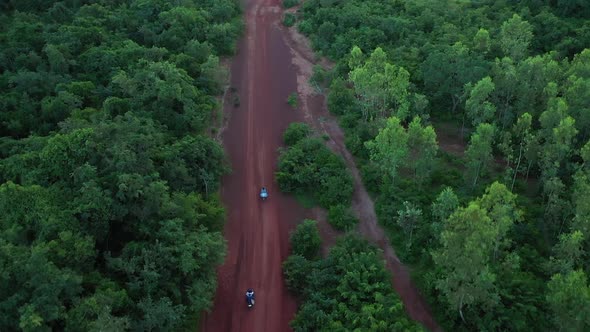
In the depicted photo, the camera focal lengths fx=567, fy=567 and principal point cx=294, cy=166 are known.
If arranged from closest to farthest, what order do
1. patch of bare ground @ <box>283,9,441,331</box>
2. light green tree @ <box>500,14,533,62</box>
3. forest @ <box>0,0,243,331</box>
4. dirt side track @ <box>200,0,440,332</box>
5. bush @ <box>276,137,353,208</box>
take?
forest @ <box>0,0,243,331</box>
dirt side track @ <box>200,0,440,332</box>
patch of bare ground @ <box>283,9,441,331</box>
bush @ <box>276,137,353,208</box>
light green tree @ <box>500,14,533,62</box>

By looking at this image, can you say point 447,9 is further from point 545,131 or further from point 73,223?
point 73,223

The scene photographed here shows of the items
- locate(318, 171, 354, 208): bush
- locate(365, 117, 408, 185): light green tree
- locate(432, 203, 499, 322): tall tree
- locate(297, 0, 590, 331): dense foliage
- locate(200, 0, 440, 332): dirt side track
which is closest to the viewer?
locate(432, 203, 499, 322): tall tree

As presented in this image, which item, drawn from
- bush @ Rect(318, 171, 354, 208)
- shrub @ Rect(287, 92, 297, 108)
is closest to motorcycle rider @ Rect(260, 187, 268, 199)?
bush @ Rect(318, 171, 354, 208)

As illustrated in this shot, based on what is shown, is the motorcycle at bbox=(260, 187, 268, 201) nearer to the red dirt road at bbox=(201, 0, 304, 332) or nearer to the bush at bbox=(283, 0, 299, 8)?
the red dirt road at bbox=(201, 0, 304, 332)

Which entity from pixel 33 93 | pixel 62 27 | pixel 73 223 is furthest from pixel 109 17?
pixel 73 223

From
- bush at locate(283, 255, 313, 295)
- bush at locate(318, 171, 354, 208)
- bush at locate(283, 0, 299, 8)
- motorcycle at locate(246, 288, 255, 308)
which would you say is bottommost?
motorcycle at locate(246, 288, 255, 308)

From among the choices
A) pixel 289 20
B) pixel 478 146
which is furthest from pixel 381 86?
pixel 289 20
